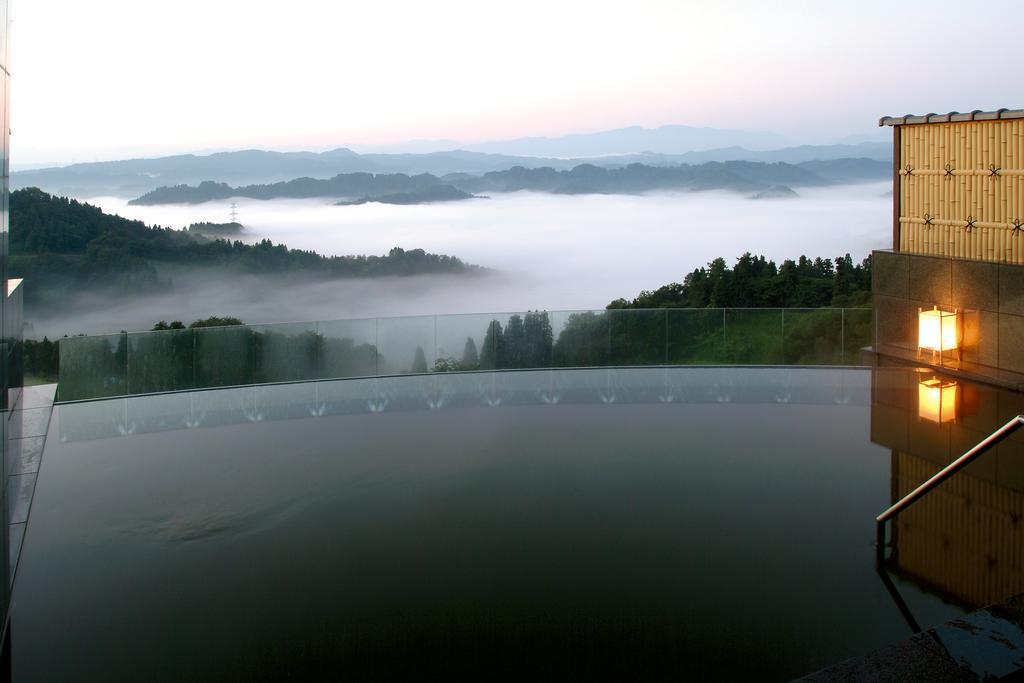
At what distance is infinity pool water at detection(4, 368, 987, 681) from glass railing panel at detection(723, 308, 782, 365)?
8.43 feet

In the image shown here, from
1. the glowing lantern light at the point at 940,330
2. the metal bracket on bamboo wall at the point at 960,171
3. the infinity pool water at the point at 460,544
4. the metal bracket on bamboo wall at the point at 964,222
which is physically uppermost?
the metal bracket on bamboo wall at the point at 960,171

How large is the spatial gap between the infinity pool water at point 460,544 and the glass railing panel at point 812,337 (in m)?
2.61

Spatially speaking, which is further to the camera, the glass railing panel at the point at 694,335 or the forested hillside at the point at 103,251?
the forested hillside at the point at 103,251

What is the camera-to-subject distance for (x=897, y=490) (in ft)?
23.7

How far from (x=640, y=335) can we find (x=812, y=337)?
99.1 inches

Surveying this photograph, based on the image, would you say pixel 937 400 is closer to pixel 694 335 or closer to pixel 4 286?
pixel 694 335

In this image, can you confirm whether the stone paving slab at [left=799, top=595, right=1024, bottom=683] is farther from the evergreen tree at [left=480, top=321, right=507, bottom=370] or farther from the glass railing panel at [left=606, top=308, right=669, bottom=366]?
the evergreen tree at [left=480, top=321, right=507, bottom=370]

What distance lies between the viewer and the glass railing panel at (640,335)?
527 inches

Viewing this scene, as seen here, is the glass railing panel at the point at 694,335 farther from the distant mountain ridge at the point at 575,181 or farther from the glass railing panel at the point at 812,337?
the distant mountain ridge at the point at 575,181

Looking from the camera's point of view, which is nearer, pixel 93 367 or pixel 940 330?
pixel 93 367

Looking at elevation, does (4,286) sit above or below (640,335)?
above

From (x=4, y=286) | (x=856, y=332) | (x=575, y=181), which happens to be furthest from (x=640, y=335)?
(x=575, y=181)

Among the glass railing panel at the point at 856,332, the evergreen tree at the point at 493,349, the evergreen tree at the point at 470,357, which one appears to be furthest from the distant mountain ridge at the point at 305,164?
the glass railing panel at the point at 856,332

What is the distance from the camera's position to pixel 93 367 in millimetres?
11594
